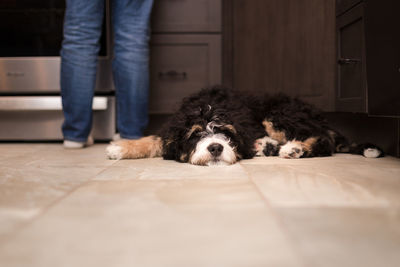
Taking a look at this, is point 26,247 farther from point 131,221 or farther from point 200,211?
point 200,211

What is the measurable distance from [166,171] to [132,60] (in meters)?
1.38

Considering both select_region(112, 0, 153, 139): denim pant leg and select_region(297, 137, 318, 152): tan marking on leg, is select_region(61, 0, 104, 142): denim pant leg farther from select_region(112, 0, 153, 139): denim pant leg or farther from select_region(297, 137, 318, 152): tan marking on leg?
select_region(297, 137, 318, 152): tan marking on leg

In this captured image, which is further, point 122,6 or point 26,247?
point 122,6

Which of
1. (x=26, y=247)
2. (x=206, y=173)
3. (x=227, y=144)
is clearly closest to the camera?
(x=26, y=247)

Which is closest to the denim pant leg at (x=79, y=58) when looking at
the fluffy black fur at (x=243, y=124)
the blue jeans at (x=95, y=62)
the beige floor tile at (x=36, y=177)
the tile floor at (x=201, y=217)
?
the blue jeans at (x=95, y=62)

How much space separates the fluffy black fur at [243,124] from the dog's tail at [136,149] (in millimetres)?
131

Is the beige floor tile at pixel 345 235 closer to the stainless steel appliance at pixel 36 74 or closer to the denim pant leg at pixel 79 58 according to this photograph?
the denim pant leg at pixel 79 58

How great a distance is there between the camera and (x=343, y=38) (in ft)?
8.89

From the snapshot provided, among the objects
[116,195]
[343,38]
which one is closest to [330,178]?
[116,195]

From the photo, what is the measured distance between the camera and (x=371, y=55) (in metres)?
2.14

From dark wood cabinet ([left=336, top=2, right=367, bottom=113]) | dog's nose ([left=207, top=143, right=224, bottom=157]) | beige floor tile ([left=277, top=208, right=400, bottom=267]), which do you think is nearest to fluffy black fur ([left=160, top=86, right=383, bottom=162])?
dog's nose ([left=207, top=143, right=224, bottom=157])

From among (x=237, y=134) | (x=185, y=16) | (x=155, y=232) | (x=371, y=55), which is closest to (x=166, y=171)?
(x=237, y=134)

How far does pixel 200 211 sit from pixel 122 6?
7.38 feet

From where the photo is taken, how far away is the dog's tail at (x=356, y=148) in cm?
242
